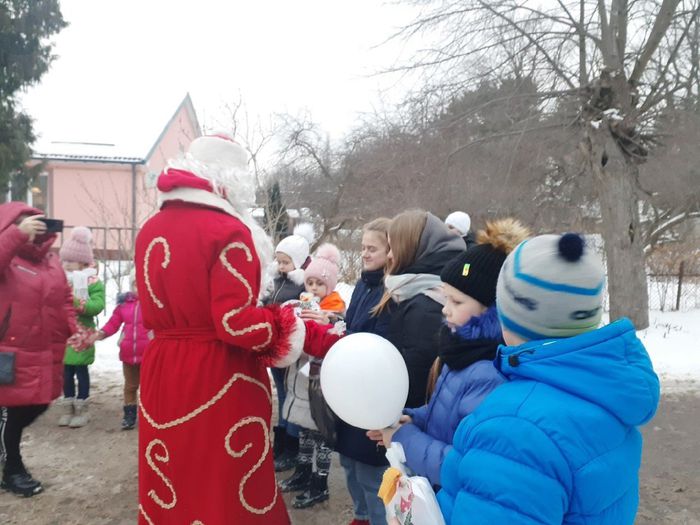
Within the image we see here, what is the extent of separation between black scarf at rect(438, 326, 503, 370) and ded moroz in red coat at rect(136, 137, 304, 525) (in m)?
0.78

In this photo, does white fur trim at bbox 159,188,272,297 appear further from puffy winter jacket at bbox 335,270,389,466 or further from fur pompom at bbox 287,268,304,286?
fur pompom at bbox 287,268,304,286

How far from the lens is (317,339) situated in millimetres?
2691

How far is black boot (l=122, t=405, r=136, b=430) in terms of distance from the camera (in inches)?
200

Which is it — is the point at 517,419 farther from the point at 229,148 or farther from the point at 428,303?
the point at 229,148

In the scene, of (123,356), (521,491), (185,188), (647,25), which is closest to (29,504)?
(123,356)

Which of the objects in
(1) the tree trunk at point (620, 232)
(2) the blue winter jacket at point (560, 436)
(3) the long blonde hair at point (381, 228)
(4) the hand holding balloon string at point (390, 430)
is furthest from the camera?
(1) the tree trunk at point (620, 232)

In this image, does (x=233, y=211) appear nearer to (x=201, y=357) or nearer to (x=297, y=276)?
(x=201, y=357)

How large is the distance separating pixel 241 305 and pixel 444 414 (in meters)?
0.90

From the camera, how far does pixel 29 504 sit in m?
3.67

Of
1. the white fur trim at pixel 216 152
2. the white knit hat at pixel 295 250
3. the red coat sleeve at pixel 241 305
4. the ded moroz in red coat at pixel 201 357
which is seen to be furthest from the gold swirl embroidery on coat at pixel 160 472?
the white knit hat at pixel 295 250

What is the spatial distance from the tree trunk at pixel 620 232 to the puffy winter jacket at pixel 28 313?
30.7 feet

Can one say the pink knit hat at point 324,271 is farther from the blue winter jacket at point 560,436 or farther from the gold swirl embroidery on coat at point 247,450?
the blue winter jacket at point 560,436

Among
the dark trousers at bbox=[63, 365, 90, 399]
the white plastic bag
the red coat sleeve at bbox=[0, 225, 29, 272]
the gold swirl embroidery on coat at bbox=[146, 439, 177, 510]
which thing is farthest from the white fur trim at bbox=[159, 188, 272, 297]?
the dark trousers at bbox=[63, 365, 90, 399]

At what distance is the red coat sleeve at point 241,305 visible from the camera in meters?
2.24
